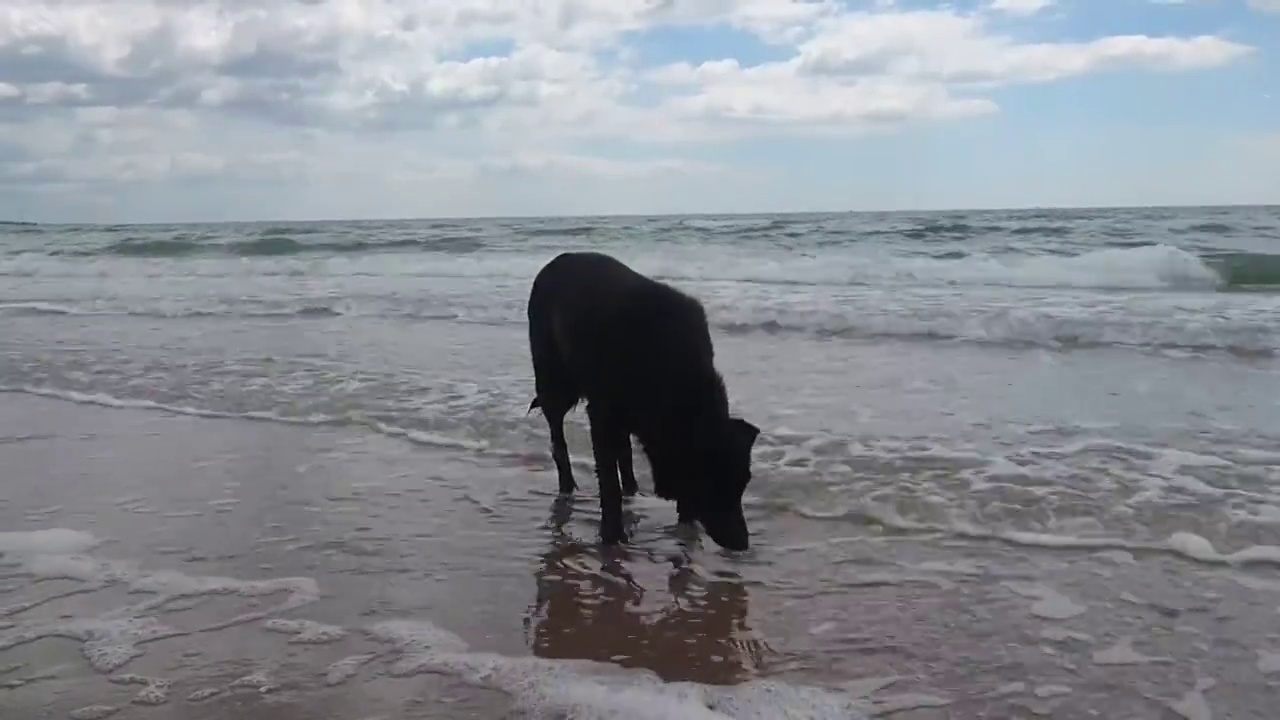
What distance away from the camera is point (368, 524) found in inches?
196

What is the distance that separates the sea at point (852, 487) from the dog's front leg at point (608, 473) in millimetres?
133

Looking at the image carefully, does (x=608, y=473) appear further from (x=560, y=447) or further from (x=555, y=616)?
(x=555, y=616)

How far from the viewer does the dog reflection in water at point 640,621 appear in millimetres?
3449

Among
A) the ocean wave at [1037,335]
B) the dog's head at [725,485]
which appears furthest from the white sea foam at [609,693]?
the ocean wave at [1037,335]

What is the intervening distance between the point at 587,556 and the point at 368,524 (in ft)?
3.61

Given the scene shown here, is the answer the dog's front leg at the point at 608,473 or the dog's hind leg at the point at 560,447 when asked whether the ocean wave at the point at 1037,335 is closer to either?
the dog's hind leg at the point at 560,447

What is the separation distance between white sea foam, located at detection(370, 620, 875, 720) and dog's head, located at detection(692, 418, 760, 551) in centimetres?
131

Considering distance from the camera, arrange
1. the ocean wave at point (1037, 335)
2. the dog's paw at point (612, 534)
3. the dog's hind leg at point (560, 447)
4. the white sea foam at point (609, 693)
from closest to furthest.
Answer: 1. the white sea foam at point (609, 693)
2. the dog's paw at point (612, 534)
3. the dog's hind leg at point (560, 447)
4. the ocean wave at point (1037, 335)

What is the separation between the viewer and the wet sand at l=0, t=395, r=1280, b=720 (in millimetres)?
3141

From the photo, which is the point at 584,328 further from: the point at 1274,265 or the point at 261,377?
the point at 1274,265

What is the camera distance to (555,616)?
388 centimetres

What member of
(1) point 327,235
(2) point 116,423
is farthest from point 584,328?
(1) point 327,235

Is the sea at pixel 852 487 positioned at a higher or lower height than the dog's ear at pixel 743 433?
lower

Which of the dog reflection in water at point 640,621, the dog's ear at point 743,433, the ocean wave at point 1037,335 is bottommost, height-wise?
the dog reflection in water at point 640,621
